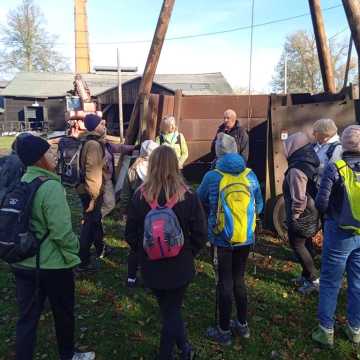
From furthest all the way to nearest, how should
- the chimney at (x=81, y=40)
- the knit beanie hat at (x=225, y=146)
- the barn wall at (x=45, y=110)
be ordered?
the chimney at (x=81, y=40)
the barn wall at (x=45, y=110)
the knit beanie hat at (x=225, y=146)

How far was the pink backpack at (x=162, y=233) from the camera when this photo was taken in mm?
2473

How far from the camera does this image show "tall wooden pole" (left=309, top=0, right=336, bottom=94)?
22.7 ft

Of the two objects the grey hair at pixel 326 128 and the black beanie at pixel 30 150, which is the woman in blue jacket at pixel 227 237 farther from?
the black beanie at pixel 30 150

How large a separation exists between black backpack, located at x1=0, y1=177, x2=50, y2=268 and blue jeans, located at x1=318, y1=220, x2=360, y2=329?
7.45 ft

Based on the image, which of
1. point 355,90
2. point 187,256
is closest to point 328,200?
point 187,256

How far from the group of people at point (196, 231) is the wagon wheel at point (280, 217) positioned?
1509 millimetres

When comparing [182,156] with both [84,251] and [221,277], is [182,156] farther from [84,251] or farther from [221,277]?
[221,277]

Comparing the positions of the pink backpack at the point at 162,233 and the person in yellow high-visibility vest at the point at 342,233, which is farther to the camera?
the person in yellow high-visibility vest at the point at 342,233

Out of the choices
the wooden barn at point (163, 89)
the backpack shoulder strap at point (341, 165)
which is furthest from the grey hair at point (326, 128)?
the wooden barn at point (163, 89)

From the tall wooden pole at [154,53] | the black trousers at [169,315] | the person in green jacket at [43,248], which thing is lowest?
the black trousers at [169,315]

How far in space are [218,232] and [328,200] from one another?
91 centimetres

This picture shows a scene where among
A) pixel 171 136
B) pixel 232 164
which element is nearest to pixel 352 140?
pixel 232 164

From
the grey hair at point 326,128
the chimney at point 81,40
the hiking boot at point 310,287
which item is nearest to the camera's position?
the grey hair at point 326,128

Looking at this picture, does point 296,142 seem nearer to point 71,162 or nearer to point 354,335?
point 354,335
